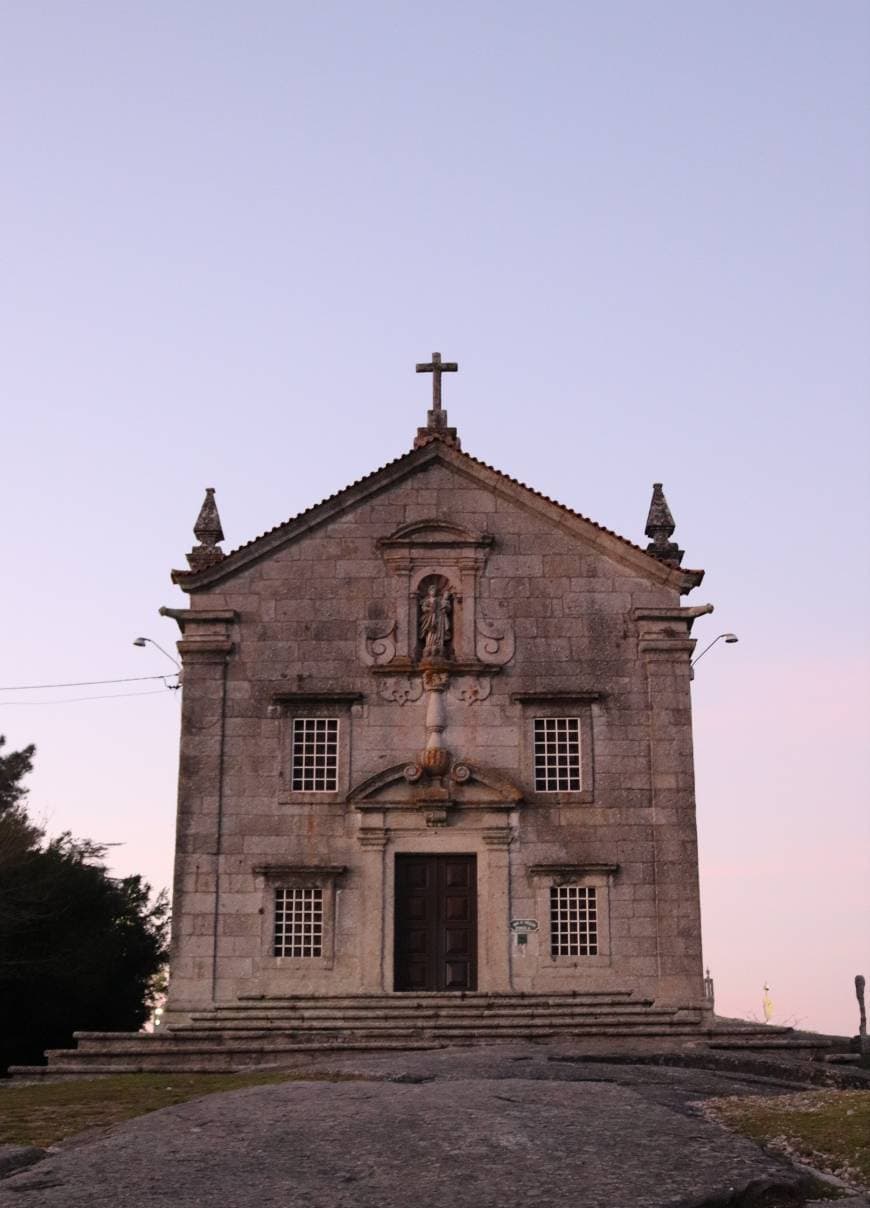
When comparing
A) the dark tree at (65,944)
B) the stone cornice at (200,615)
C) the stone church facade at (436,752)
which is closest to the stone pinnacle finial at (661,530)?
the stone church facade at (436,752)

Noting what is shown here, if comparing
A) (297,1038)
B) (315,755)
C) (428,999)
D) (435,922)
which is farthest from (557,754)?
(297,1038)

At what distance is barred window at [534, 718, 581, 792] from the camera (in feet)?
95.0

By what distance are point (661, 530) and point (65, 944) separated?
46.4ft

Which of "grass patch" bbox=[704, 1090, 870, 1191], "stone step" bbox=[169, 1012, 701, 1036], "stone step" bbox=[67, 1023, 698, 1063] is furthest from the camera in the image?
"stone step" bbox=[169, 1012, 701, 1036]

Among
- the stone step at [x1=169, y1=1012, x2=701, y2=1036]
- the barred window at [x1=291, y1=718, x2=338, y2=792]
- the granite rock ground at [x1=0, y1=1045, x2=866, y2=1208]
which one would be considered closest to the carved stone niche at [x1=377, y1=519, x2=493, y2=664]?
the barred window at [x1=291, y1=718, x2=338, y2=792]

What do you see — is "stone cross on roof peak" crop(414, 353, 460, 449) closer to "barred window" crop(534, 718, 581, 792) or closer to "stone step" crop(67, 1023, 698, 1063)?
"barred window" crop(534, 718, 581, 792)

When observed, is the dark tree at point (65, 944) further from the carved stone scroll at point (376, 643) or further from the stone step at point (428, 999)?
the carved stone scroll at point (376, 643)

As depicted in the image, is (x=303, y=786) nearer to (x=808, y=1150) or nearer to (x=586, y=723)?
(x=586, y=723)

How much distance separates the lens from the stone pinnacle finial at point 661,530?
30.3 metres

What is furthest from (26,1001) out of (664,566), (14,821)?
(664,566)

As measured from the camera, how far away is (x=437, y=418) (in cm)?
3152

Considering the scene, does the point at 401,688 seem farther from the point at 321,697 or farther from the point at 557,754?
the point at 557,754

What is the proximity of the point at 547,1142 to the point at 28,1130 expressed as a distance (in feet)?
19.3

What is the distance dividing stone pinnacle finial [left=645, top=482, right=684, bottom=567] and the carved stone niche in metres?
3.11
